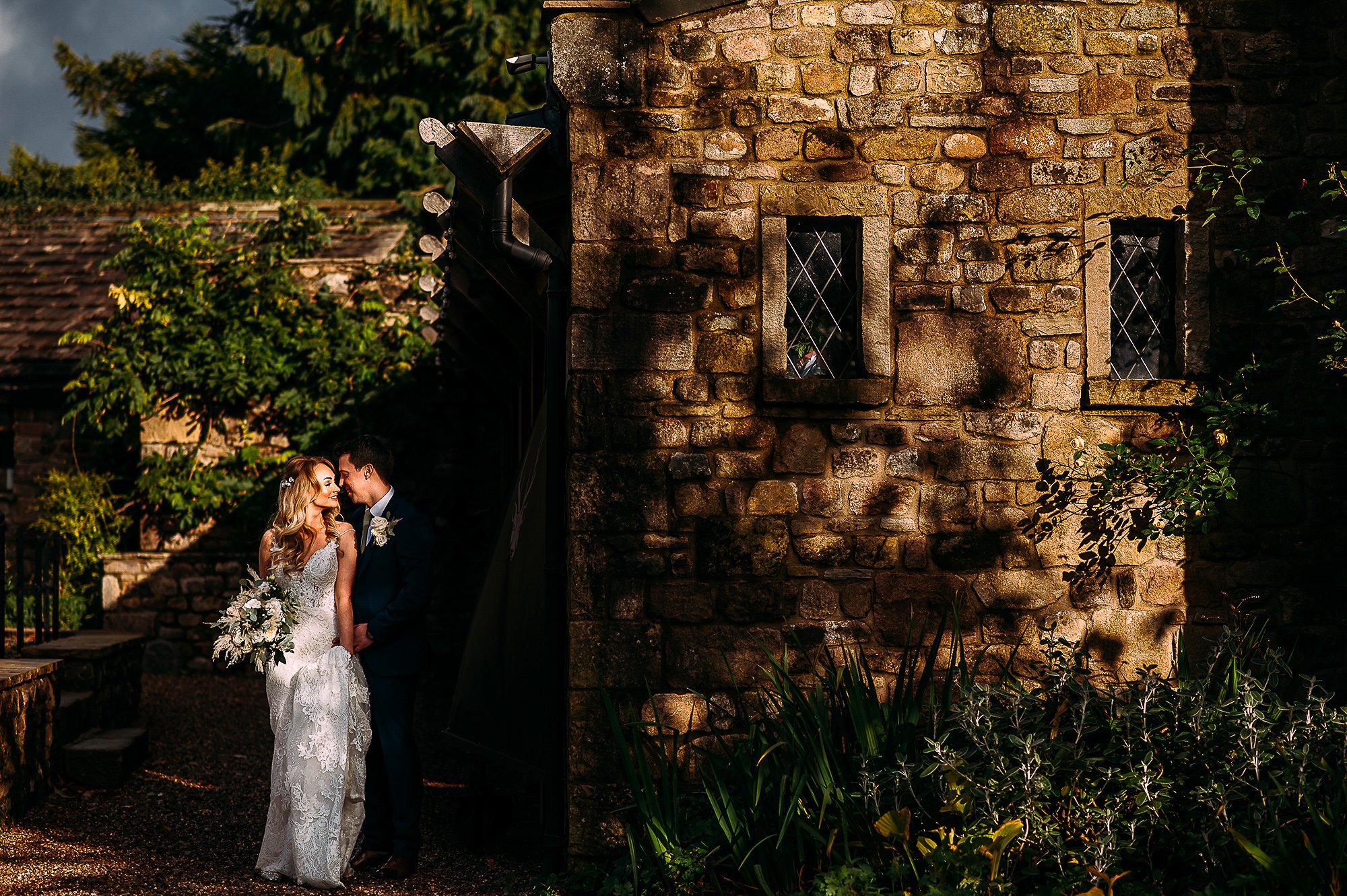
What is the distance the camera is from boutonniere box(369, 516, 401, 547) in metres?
5.08

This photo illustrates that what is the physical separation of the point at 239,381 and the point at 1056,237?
26.7ft

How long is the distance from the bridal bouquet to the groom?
1.02 feet

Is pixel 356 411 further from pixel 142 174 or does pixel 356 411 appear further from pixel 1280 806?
pixel 142 174

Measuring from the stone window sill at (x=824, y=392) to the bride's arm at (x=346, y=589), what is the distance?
2.02 m

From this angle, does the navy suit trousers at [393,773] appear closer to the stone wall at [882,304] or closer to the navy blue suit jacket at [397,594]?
the navy blue suit jacket at [397,594]

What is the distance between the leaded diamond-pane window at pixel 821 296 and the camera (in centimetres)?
504

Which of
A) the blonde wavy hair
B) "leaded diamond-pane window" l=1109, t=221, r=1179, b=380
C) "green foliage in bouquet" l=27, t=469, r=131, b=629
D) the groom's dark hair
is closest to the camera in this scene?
the blonde wavy hair

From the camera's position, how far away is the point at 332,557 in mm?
5121

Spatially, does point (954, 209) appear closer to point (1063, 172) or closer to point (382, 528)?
point (1063, 172)

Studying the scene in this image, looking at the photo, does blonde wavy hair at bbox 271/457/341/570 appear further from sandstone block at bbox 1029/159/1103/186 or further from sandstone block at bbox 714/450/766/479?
sandstone block at bbox 1029/159/1103/186

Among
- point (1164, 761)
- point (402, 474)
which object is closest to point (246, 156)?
point (402, 474)

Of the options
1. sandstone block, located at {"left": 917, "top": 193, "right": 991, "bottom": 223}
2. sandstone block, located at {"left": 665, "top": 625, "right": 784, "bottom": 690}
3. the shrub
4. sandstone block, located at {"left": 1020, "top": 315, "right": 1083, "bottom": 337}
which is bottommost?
the shrub

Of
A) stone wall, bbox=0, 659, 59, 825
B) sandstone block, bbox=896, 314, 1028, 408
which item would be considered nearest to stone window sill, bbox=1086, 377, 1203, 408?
sandstone block, bbox=896, 314, 1028, 408

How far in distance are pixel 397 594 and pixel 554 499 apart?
85cm
